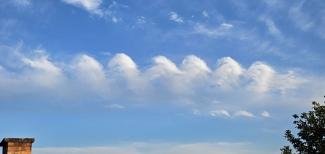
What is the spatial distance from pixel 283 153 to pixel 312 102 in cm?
428

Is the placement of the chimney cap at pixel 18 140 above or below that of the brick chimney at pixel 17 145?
above

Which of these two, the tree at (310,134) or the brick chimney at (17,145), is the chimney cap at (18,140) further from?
the tree at (310,134)

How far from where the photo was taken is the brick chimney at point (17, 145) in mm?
15273

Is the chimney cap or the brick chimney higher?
the chimney cap

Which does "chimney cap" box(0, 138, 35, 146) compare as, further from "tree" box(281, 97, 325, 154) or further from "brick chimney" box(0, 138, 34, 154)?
"tree" box(281, 97, 325, 154)

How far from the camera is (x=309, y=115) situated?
30.8 m

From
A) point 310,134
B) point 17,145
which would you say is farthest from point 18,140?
point 310,134

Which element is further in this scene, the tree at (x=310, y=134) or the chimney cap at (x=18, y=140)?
the tree at (x=310, y=134)

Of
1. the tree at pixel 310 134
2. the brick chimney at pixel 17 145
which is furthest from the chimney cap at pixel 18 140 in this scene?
the tree at pixel 310 134

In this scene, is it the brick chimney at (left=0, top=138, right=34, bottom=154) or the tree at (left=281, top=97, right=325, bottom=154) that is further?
the tree at (left=281, top=97, right=325, bottom=154)

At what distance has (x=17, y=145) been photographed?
1541 cm

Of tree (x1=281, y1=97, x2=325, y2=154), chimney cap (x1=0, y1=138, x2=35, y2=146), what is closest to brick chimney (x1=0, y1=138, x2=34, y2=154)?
chimney cap (x1=0, y1=138, x2=35, y2=146)

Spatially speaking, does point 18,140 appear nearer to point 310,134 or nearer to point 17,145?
point 17,145

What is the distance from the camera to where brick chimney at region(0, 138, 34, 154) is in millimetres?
15273
